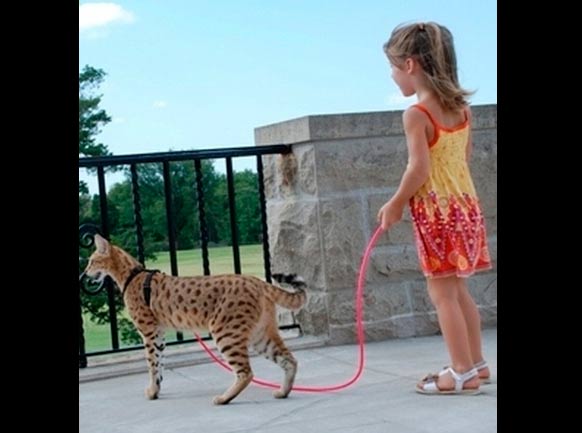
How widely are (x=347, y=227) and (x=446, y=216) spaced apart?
4.30ft

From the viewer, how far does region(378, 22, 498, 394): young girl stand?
342 centimetres

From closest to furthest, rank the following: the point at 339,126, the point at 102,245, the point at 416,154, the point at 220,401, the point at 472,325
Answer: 1. the point at 416,154
2. the point at 220,401
3. the point at 472,325
4. the point at 102,245
5. the point at 339,126

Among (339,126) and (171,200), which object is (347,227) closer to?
(339,126)

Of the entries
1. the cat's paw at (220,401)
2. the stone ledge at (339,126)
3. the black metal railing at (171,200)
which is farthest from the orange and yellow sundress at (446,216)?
the black metal railing at (171,200)

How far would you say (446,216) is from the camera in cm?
343

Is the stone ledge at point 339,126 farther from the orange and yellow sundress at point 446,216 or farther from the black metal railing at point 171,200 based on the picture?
the orange and yellow sundress at point 446,216

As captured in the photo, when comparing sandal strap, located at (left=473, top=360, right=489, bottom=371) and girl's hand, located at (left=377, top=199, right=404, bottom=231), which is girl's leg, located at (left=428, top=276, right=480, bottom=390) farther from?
girl's hand, located at (left=377, top=199, right=404, bottom=231)

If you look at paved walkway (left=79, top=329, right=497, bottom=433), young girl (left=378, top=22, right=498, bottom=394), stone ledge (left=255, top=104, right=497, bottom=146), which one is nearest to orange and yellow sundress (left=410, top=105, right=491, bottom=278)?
young girl (left=378, top=22, right=498, bottom=394)

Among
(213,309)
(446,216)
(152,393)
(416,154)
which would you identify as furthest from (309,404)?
(416,154)

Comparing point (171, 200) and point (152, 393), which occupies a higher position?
point (171, 200)

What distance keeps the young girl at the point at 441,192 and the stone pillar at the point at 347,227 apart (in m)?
1.20

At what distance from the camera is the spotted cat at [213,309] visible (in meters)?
3.57
